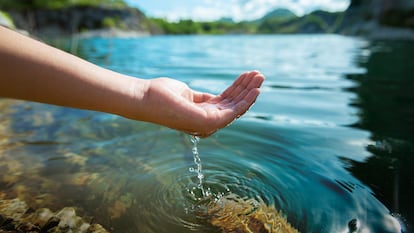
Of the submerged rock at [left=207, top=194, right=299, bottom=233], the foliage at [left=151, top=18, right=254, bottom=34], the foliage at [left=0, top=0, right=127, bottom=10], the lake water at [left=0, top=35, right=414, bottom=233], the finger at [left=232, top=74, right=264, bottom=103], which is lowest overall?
the submerged rock at [left=207, top=194, right=299, bottom=233]

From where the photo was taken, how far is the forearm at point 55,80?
1516 mm

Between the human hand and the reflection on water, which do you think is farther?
the reflection on water

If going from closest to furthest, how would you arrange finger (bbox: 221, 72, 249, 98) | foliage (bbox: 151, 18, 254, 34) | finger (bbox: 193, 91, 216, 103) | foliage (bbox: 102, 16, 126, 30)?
finger (bbox: 221, 72, 249, 98), finger (bbox: 193, 91, 216, 103), foliage (bbox: 102, 16, 126, 30), foliage (bbox: 151, 18, 254, 34)

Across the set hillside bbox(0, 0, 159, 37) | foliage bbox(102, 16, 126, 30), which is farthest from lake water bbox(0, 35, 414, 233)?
foliage bbox(102, 16, 126, 30)

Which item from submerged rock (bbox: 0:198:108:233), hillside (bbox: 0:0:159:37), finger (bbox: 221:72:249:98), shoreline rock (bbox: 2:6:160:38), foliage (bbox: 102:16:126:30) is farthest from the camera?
foliage (bbox: 102:16:126:30)

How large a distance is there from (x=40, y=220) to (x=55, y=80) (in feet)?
3.26

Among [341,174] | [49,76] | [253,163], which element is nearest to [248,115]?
[253,163]

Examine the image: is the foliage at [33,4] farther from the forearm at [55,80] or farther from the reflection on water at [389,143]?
the forearm at [55,80]

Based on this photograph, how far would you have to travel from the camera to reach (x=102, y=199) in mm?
2230

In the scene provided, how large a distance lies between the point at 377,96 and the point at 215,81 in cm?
350

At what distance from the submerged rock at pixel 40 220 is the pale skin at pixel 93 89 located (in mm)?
781

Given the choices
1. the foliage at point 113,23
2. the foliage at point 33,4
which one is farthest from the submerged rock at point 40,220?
the foliage at point 113,23

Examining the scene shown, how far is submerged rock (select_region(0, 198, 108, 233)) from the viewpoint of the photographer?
6.11 feet

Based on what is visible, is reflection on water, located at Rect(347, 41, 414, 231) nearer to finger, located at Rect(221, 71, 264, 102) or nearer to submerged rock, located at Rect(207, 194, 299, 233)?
submerged rock, located at Rect(207, 194, 299, 233)
